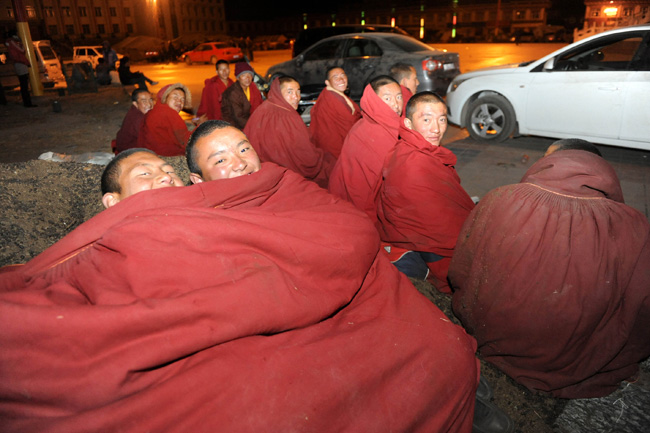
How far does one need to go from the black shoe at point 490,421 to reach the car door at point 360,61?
787 cm

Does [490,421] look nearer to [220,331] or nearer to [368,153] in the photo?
[220,331]

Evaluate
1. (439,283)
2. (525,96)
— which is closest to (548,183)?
(439,283)

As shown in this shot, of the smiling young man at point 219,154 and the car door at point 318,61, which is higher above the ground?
the car door at point 318,61

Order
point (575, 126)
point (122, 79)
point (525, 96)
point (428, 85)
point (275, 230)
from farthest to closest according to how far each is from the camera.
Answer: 1. point (122, 79)
2. point (428, 85)
3. point (525, 96)
4. point (575, 126)
5. point (275, 230)

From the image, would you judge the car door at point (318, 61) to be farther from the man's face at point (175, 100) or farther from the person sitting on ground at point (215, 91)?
the man's face at point (175, 100)

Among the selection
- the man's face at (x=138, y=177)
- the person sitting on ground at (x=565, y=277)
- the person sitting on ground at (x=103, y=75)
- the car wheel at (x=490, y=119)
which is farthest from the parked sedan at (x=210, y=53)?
the person sitting on ground at (x=565, y=277)

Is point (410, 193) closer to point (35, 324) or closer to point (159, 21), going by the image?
point (35, 324)

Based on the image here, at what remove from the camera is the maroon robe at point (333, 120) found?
16.9ft

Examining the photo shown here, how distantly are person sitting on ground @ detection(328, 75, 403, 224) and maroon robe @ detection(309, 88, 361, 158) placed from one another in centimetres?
152

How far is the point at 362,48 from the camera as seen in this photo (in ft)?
30.4

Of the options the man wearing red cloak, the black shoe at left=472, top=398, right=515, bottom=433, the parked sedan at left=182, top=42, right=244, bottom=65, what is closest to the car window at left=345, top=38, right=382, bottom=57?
the man wearing red cloak

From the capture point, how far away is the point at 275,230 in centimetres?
155

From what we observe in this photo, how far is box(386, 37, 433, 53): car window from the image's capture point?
29.2 ft

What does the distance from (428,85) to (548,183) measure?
6.95 m
